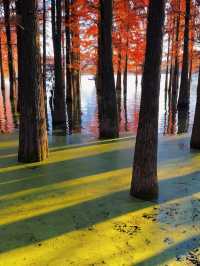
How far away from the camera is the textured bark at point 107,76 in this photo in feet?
33.2

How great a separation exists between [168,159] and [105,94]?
3138 mm

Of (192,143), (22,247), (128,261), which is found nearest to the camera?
(128,261)

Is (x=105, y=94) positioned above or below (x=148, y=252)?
above

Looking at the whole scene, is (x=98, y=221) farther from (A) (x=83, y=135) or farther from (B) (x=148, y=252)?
(A) (x=83, y=135)

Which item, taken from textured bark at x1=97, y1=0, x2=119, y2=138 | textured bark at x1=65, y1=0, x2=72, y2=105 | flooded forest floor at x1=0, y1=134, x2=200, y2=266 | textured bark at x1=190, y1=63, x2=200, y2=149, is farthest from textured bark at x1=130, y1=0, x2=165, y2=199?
textured bark at x1=65, y1=0, x2=72, y2=105

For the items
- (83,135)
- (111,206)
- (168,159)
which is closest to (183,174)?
(168,159)

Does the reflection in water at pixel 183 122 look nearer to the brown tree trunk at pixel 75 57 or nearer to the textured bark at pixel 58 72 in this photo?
the brown tree trunk at pixel 75 57

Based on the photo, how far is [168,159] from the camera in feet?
27.1

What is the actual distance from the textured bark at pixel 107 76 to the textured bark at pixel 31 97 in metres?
2.82

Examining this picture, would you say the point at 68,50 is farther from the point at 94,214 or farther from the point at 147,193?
the point at 94,214

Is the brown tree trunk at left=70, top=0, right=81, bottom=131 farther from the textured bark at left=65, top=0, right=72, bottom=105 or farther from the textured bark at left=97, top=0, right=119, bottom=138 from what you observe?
the textured bark at left=97, top=0, right=119, bottom=138

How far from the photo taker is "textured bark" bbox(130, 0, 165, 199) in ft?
17.7

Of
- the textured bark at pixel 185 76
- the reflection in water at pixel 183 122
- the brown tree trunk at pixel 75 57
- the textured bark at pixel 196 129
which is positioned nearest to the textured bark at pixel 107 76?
the textured bark at pixel 196 129

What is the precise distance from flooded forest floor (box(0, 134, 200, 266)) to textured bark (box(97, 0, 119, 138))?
2.44m
